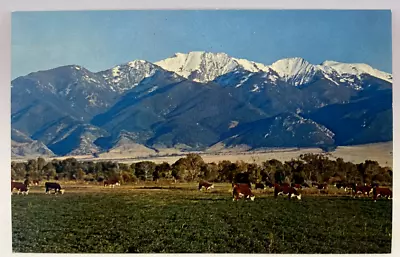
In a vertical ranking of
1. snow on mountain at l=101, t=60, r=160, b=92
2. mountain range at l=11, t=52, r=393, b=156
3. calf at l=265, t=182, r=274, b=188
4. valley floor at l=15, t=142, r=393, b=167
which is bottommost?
calf at l=265, t=182, r=274, b=188

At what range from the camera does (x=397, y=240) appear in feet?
8.48

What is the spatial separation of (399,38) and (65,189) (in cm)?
185

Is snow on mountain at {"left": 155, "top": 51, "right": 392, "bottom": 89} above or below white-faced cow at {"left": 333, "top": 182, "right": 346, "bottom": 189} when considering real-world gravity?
above

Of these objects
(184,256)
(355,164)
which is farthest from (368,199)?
(184,256)

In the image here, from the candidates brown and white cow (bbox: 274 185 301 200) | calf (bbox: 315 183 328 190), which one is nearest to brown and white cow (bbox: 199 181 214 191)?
brown and white cow (bbox: 274 185 301 200)

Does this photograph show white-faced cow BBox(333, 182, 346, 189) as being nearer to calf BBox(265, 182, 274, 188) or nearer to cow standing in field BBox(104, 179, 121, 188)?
calf BBox(265, 182, 274, 188)

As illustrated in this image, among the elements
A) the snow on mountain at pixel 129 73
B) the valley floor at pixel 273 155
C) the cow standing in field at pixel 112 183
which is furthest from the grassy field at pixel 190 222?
the snow on mountain at pixel 129 73

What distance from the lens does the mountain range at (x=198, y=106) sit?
2.63 m

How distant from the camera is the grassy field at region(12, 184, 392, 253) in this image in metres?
2.62

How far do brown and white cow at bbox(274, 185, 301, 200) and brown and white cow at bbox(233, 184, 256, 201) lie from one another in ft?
0.40

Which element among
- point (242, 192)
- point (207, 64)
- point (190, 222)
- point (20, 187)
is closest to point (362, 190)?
point (242, 192)

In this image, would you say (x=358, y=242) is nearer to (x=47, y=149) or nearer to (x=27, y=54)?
(x=47, y=149)

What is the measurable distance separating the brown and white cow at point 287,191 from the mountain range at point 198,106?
22 centimetres

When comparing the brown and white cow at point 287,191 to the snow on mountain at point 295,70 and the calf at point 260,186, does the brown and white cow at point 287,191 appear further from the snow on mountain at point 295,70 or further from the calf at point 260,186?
the snow on mountain at point 295,70
